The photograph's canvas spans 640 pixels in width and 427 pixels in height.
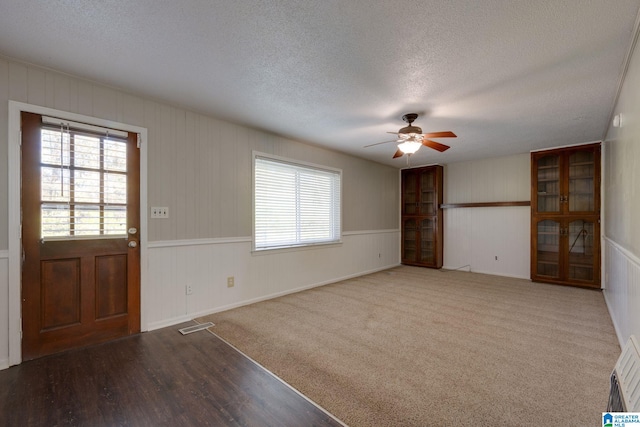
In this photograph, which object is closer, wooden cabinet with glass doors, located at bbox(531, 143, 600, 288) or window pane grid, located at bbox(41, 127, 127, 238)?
window pane grid, located at bbox(41, 127, 127, 238)

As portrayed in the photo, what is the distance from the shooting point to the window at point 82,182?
8.07ft

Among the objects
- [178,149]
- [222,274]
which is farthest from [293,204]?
[178,149]

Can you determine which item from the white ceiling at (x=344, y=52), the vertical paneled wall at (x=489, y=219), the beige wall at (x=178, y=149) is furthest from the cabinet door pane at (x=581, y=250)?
the beige wall at (x=178, y=149)

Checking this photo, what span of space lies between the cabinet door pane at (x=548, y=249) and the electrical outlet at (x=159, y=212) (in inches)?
236

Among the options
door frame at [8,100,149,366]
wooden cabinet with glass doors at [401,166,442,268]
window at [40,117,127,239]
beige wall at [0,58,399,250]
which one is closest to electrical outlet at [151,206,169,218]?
beige wall at [0,58,399,250]

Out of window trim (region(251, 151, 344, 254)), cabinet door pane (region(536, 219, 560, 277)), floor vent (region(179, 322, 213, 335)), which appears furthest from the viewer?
cabinet door pane (region(536, 219, 560, 277))

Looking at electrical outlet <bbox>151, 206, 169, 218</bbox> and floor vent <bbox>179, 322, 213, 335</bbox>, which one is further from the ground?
electrical outlet <bbox>151, 206, 169, 218</bbox>

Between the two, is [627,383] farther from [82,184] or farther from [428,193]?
[428,193]

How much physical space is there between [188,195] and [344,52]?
230cm

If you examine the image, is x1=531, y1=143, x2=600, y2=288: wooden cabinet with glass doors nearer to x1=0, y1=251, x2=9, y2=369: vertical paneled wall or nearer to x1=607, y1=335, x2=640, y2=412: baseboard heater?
x1=607, y1=335, x2=640, y2=412: baseboard heater

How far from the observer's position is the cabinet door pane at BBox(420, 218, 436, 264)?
6512 millimetres

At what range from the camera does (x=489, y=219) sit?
232 inches

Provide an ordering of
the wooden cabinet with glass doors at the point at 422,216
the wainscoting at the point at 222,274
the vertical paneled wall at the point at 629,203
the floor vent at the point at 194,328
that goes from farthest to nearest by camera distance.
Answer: the wooden cabinet with glass doors at the point at 422,216
the wainscoting at the point at 222,274
the floor vent at the point at 194,328
the vertical paneled wall at the point at 629,203

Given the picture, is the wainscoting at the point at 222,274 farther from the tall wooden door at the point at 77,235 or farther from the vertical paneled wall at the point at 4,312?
the vertical paneled wall at the point at 4,312
